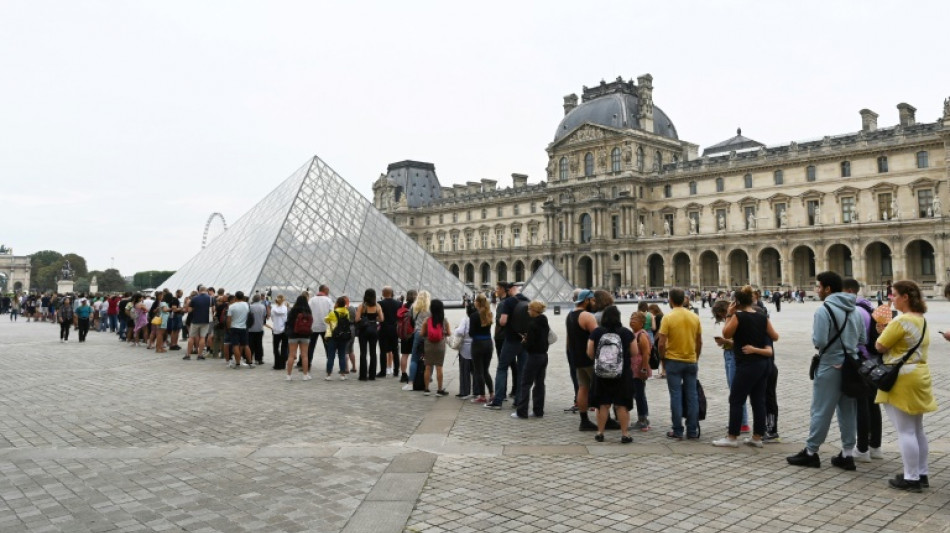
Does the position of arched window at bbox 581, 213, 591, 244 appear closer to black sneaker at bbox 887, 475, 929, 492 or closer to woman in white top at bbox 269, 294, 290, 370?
woman in white top at bbox 269, 294, 290, 370

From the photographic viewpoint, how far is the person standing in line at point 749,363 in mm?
5648

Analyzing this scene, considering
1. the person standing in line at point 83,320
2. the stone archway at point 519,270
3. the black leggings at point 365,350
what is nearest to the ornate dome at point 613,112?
the stone archway at point 519,270

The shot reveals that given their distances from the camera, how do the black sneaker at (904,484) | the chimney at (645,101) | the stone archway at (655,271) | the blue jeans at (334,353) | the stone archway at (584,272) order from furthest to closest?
the stone archway at (584,272) < the chimney at (645,101) < the stone archway at (655,271) < the blue jeans at (334,353) < the black sneaker at (904,484)

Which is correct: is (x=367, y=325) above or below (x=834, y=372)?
above

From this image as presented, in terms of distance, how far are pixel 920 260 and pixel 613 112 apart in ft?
83.3

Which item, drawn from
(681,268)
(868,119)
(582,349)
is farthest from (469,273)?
(582,349)

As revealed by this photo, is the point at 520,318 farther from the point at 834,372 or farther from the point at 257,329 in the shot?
the point at 257,329

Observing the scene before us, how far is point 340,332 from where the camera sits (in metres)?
9.95

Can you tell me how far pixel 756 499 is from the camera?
4367 millimetres

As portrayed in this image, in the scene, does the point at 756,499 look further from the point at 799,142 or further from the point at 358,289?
the point at 799,142

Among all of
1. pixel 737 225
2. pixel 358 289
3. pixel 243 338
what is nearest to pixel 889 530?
pixel 243 338

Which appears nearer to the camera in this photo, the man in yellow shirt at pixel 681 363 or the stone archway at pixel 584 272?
the man in yellow shirt at pixel 681 363

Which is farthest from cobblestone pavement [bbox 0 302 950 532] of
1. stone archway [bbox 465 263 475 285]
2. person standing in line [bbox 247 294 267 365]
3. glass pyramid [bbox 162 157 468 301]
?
stone archway [bbox 465 263 475 285]

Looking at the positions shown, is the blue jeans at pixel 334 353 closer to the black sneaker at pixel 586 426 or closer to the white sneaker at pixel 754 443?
the black sneaker at pixel 586 426
